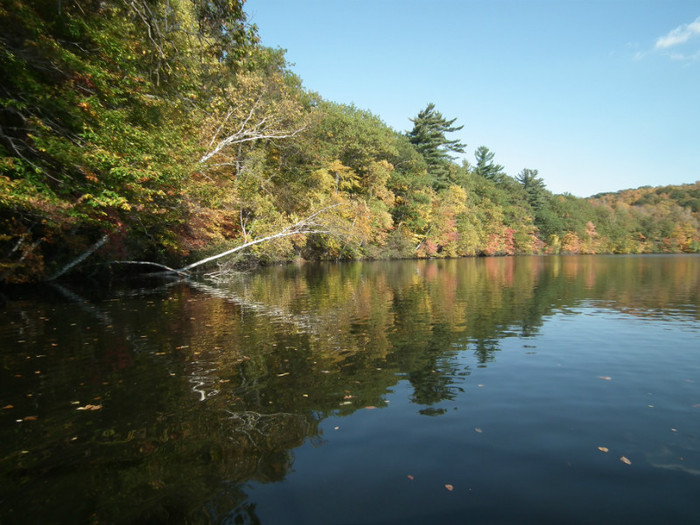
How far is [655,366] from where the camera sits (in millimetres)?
7449

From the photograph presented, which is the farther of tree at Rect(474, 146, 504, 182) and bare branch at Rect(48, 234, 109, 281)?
tree at Rect(474, 146, 504, 182)

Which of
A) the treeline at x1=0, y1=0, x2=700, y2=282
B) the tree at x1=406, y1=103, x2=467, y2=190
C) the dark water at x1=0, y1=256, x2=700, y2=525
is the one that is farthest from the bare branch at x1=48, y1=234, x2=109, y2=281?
the tree at x1=406, y1=103, x2=467, y2=190

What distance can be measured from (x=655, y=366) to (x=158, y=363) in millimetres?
9599

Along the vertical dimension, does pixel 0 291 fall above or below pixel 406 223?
below

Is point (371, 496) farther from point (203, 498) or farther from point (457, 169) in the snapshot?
point (457, 169)

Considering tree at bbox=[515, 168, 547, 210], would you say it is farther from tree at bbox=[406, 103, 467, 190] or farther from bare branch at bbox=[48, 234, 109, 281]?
bare branch at bbox=[48, 234, 109, 281]

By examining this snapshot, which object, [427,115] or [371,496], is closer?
[371,496]

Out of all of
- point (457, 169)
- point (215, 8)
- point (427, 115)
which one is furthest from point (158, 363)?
point (457, 169)

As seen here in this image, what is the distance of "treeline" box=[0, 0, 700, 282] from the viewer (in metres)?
10.9

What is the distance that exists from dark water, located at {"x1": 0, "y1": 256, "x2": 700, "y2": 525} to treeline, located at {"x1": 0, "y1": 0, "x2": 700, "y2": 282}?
539cm

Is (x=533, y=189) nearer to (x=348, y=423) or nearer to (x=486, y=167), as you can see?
(x=486, y=167)

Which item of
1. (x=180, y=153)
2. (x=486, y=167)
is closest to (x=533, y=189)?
(x=486, y=167)

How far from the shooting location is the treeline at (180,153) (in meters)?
10.9

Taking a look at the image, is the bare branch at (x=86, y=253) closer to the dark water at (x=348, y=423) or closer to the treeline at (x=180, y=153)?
the treeline at (x=180, y=153)
